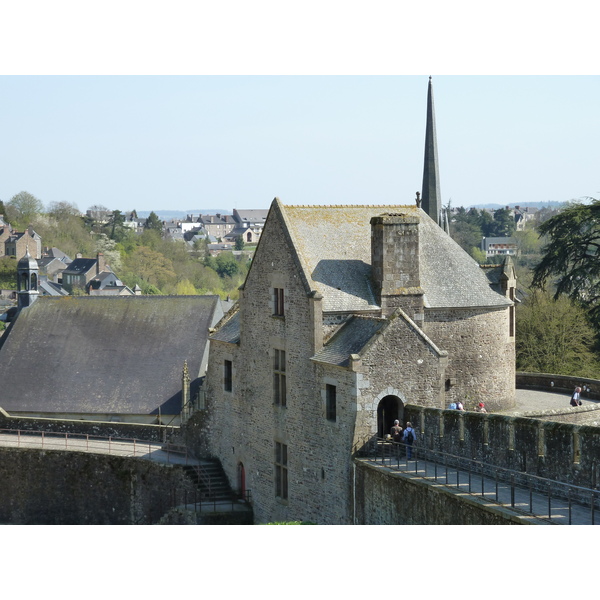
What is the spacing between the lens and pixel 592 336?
40875 mm

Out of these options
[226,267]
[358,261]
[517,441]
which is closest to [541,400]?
[358,261]

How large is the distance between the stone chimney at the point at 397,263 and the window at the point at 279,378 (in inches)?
113

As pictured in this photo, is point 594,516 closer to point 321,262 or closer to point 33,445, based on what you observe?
point 321,262

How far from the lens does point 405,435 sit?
23406mm

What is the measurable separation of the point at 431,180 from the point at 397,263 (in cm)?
1461

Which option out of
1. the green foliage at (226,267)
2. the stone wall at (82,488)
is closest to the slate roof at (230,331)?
the stone wall at (82,488)

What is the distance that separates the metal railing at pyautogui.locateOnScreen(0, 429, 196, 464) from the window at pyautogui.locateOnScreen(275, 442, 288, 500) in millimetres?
5134

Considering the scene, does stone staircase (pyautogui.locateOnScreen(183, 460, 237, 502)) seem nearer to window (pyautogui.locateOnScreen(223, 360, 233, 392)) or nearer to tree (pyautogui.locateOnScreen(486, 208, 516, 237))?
window (pyautogui.locateOnScreen(223, 360, 233, 392))

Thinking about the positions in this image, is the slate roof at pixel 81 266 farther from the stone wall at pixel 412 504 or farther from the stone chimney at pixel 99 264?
the stone wall at pixel 412 504

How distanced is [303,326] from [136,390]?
14.3 metres

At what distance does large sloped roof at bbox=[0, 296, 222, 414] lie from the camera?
38.6m

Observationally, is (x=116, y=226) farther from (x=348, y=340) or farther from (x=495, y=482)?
(x=495, y=482)

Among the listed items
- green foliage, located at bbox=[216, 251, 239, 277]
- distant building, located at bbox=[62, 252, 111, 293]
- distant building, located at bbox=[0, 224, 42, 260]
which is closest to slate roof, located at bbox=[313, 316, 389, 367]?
distant building, located at bbox=[62, 252, 111, 293]

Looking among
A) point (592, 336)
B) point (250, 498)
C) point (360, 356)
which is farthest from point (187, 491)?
point (592, 336)
